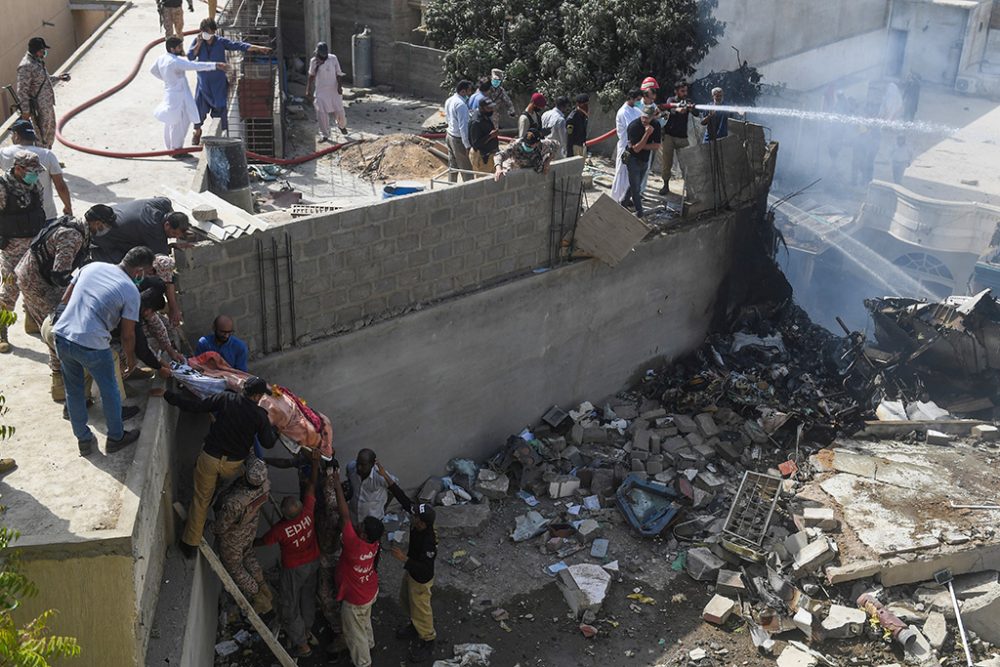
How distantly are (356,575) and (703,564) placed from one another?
3.88 metres

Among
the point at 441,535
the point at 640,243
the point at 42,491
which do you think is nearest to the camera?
the point at 42,491

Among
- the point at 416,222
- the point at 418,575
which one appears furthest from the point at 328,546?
the point at 416,222

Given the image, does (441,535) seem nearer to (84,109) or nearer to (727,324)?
(727,324)

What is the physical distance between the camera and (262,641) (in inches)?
334

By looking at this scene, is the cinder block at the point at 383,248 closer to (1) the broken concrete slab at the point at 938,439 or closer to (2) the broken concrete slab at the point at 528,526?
(2) the broken concrete slab at the point at 528,526

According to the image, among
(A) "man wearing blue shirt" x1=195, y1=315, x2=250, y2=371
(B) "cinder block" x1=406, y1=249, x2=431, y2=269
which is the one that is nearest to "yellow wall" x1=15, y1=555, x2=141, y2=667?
(A) "man wearing blue shirt" x1=195, y1=315, x2=250, y2=371

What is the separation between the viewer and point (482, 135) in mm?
12148

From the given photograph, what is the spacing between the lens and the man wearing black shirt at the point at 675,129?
13734mm

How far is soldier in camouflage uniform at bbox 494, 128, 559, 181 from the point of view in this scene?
1095 cm

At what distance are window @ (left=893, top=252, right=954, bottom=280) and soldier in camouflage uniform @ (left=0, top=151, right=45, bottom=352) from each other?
57.0 feet

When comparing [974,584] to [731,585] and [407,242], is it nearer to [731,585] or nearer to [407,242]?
[731,585]

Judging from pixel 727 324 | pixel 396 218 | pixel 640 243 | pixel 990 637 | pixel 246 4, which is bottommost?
pixel 990 637

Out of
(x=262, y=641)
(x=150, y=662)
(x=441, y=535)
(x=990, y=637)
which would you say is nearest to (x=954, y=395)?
(x=990, y=637)

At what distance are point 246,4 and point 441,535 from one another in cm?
1185
